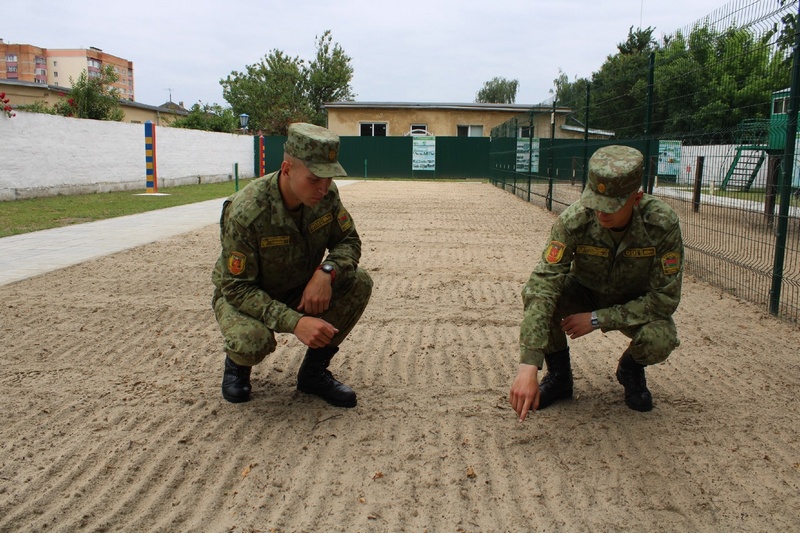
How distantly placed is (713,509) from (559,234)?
1274mm

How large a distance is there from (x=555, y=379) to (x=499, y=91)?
9210 cm

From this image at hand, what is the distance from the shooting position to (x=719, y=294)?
6062 millimetres

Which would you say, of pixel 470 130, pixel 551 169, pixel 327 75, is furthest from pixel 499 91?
pixel 551 169

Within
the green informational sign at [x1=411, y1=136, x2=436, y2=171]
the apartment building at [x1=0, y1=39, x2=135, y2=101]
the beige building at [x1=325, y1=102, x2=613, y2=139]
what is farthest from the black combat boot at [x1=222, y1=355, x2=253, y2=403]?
the apartment building at [x1=0, y1=39, x2=135, y2=101]

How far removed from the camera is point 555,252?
120 inches

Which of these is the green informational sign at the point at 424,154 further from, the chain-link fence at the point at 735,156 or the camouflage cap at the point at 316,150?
the camouflage cap at the point at 316,150

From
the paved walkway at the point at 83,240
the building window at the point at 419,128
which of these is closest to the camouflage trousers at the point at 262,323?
the paved walkway at the point at 83,240

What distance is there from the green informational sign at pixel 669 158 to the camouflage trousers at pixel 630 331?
4465 mm

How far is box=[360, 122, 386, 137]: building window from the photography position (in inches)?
1243

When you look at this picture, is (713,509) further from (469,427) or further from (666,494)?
(469,427)

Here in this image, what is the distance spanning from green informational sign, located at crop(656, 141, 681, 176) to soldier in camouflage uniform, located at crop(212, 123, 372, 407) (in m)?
5.06

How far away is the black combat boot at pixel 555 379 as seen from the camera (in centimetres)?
332

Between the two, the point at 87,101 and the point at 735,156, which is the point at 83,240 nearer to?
the point at 735,156

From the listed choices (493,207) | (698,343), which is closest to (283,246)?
(698,343)
